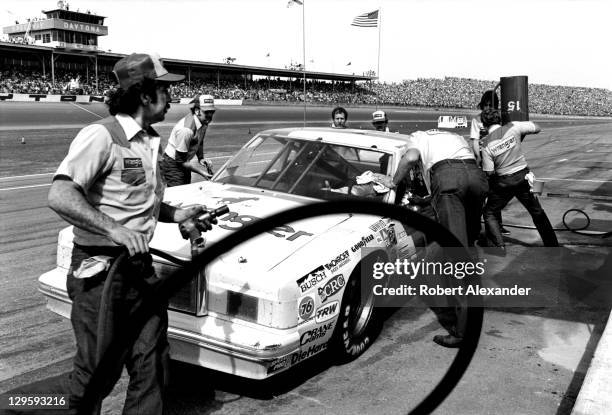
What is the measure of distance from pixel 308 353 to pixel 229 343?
0.53 m

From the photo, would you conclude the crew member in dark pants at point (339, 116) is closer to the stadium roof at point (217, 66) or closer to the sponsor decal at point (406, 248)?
the sponsor decal at point (406, 248)

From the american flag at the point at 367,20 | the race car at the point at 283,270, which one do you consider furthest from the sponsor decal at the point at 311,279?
the american flag at the point at 367,20

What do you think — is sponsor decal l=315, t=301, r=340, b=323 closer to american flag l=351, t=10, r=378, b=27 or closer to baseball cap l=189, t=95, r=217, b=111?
baseball cap l=189, t=95, r=217, b=111

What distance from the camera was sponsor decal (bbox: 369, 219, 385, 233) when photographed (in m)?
4.18

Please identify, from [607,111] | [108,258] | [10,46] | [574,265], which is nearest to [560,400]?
[108,258]

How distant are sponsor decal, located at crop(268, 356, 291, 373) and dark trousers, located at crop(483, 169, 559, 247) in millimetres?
4253

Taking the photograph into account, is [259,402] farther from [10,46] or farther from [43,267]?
[10,46]

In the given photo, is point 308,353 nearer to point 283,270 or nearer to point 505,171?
point 283,270

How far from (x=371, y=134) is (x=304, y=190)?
3.49 feet

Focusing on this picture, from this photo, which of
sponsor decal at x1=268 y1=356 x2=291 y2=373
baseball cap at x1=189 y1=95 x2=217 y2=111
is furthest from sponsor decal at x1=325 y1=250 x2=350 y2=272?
baseball cap at x1=189 y1=95 x2=217 y2=111

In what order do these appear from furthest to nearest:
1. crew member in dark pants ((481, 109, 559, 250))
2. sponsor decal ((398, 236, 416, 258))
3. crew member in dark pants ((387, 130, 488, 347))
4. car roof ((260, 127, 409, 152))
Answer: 1. crew member in dark pants ((481, 109, 559, 250))
2. car roof ((260, 127, 409, 152))
3. crew member in dark pants ((387, 130, 488, 347))
4. sponsor decal ((398, 236, 416, 258))

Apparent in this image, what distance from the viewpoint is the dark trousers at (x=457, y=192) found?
4.84 metres

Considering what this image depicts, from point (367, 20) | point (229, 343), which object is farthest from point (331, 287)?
point (367, 20)

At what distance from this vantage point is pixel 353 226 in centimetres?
412
